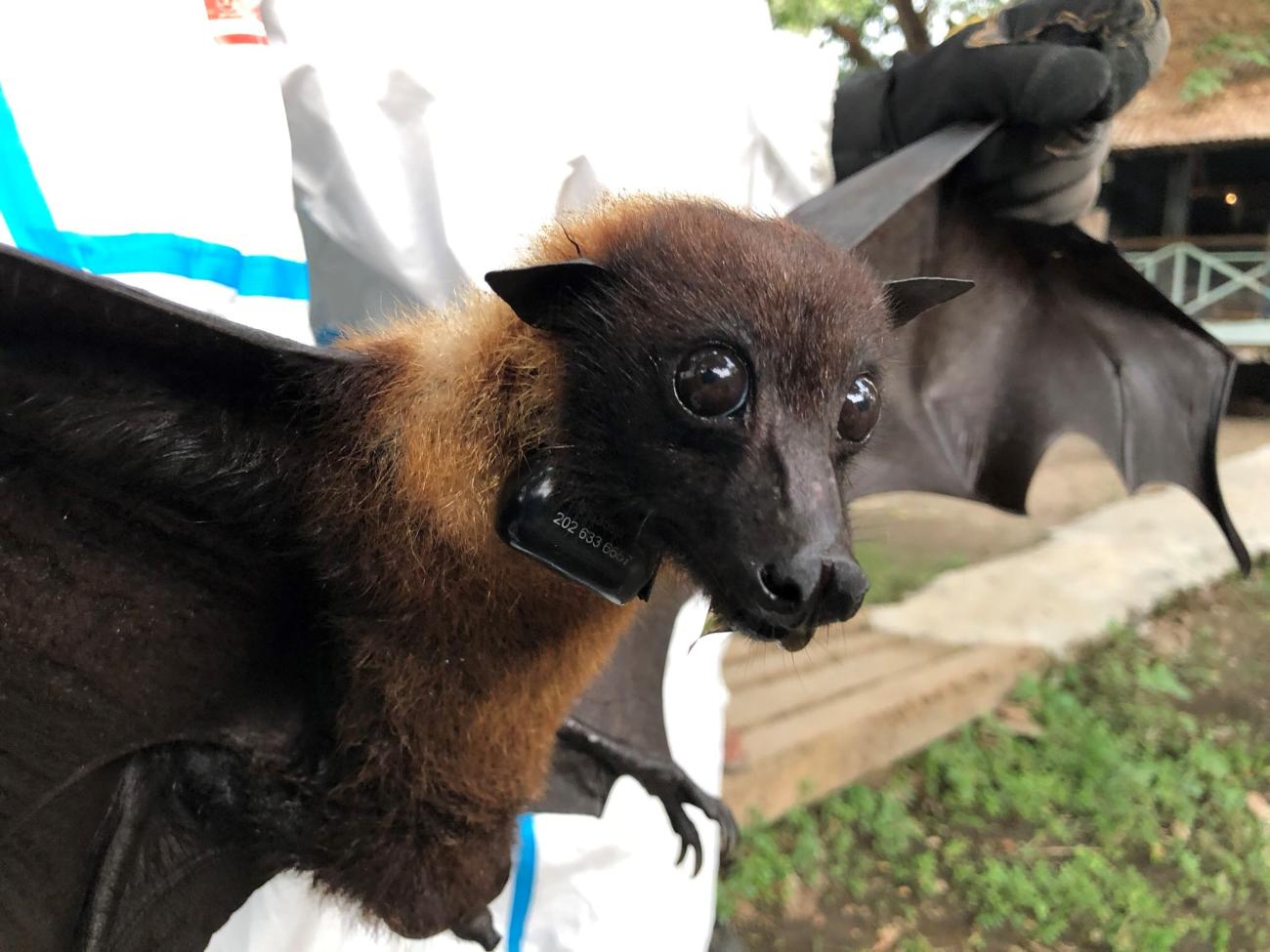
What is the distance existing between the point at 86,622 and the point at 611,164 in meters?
0.66

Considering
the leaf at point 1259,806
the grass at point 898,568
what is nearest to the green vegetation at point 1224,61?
the grass at point 898,568

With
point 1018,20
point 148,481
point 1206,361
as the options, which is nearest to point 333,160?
point 148,481

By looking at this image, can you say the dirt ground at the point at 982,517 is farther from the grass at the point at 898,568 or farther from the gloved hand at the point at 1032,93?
the gloved hand at the point at 1032,93

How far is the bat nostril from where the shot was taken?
14.6 inches

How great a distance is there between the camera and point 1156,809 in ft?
5.70

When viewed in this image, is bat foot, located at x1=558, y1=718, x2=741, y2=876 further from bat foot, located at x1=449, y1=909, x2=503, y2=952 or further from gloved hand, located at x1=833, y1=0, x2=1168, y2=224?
gloved hand, located at x1=833, y1=0, x2=1168, y2=224

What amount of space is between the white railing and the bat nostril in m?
6.22

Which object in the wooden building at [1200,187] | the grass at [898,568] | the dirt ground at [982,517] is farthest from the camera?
the wooden building at [1200,187]

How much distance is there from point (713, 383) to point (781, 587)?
9 cm

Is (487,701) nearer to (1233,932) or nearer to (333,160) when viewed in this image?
(333,160)

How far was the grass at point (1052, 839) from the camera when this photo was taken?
146cm

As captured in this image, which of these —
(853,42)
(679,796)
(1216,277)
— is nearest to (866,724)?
(679,796)

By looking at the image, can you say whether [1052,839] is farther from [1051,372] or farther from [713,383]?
[713,383]

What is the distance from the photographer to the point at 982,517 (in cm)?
373
